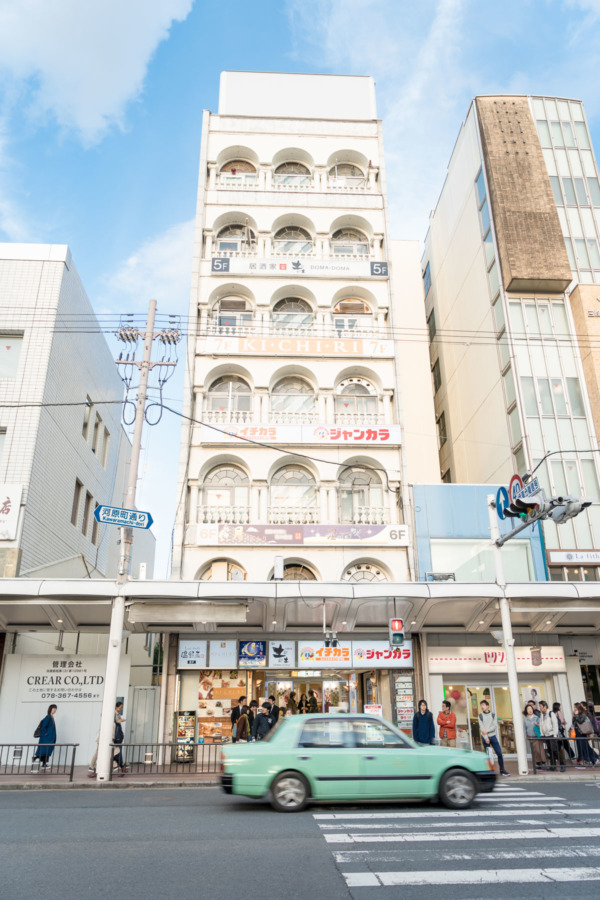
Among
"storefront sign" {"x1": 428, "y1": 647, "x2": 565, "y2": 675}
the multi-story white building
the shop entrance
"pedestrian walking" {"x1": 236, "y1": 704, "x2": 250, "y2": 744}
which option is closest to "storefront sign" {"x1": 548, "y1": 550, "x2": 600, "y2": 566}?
"storefront sign" {"x1": 428, "y1": 647, "x2": 565, "y2": 675}

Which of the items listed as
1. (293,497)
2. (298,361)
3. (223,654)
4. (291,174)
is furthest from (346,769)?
(291,174)

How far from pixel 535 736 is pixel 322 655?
734cm

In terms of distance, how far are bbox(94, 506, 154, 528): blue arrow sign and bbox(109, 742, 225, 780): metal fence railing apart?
16.3 ft

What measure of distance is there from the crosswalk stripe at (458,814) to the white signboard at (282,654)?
12360 millimetres

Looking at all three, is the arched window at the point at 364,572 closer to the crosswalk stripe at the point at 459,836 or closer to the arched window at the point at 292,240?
the arched window at the point at 292,240

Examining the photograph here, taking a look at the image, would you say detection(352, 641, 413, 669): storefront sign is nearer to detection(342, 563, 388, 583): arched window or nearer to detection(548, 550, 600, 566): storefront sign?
detection(342, 563, 388, 583): arched window

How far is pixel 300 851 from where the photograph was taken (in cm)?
727

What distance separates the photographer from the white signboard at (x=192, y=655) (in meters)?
21.6

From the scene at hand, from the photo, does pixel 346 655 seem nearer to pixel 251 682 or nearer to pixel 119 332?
pixel 251 682

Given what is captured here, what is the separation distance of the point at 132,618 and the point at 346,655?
24.9 feet

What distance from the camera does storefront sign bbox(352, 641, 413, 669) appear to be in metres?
21.9

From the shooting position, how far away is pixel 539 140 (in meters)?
32.4

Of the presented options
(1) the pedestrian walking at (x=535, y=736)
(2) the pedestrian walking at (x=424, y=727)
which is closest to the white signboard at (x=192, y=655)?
(2) the pedestrian walking at (x=424, y=727)

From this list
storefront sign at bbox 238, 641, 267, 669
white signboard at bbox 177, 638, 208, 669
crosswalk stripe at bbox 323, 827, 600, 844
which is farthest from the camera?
storefront sign at bbox 238, 641, 267, 669
